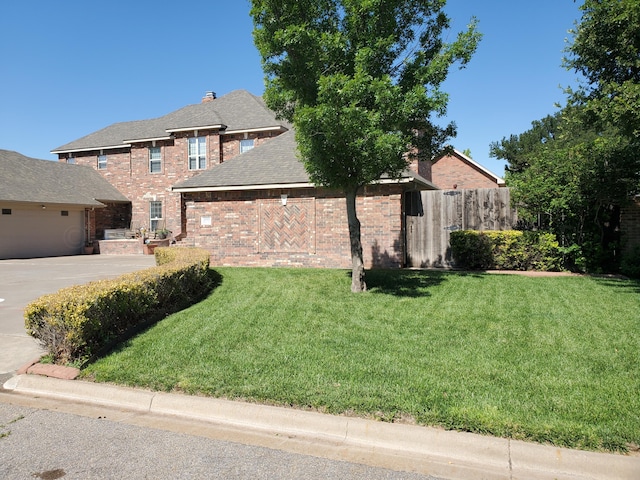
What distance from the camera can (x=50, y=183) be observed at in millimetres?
24016

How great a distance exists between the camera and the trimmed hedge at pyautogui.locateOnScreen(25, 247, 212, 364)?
550 centimetres

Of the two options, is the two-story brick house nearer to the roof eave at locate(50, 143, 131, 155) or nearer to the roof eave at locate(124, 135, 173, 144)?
the roof eave at locate(124, 135, 173, 144)

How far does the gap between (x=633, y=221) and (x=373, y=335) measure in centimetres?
889

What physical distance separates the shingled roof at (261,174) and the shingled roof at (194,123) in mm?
6728

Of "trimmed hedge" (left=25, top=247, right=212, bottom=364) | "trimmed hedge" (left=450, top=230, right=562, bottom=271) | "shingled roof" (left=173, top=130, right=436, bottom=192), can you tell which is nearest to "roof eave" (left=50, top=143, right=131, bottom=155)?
"shingled roof" (left=173, top=130, right=436, bottom=192)

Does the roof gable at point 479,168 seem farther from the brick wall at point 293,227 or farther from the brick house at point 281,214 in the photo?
the brick wall at point 293,227

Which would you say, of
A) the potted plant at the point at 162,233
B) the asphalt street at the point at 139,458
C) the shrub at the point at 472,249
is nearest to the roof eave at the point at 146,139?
the potted plant at the point at 162,233

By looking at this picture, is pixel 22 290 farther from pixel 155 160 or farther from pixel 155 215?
pixel 155 160

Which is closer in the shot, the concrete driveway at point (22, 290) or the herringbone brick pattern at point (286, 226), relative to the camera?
the concrete driveway at point (22, 290)

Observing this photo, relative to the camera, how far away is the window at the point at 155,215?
25.5 m

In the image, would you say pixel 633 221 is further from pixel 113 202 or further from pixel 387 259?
pixel 113 202

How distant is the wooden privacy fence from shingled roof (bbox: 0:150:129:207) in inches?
732

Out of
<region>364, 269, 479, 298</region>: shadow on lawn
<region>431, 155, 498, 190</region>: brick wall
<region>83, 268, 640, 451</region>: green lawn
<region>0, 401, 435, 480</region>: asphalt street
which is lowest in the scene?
<region>0, 401, 435, 480</region>: asphalt street

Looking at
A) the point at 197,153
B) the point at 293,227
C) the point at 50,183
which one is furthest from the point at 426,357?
the point at 50,183
